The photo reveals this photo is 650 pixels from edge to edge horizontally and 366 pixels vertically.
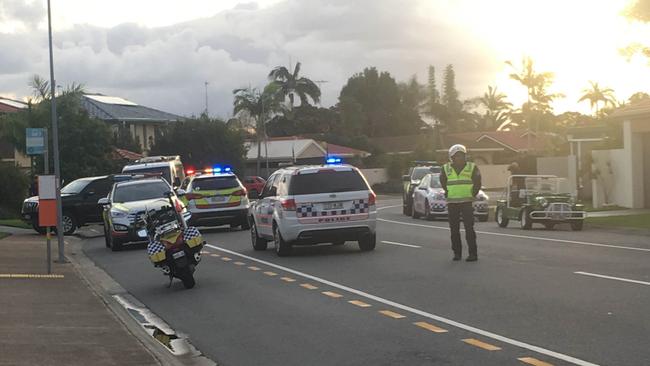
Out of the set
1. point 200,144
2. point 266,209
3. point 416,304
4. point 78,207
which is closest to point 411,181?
point 78,207

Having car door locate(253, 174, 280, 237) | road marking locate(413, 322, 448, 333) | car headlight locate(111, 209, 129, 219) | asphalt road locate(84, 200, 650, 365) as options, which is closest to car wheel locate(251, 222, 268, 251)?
car door locate(253, 174, 280, 237)

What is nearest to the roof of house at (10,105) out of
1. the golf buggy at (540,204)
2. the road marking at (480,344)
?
the golf buggy at (540,204)

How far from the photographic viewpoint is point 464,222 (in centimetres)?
1491

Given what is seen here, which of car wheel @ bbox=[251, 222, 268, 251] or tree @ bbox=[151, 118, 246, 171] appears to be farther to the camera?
tree @ bbox=[151, 118, 246, 171]

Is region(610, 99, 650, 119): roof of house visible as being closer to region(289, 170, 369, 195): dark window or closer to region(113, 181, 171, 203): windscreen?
region(289, 170, 369, 195): dark window

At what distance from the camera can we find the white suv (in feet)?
55.1

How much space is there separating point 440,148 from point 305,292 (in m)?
59.5

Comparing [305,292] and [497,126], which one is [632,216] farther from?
[497,126]

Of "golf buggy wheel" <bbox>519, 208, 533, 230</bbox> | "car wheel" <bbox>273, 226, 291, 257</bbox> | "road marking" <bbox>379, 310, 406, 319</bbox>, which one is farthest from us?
"golf buggy wheel" <bbox>519, 208, 533, 230</bbox>

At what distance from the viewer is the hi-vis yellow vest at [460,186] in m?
14.9

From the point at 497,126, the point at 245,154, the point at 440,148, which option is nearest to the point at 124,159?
the point at 245,154

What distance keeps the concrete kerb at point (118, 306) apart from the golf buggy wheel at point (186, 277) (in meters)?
0.79

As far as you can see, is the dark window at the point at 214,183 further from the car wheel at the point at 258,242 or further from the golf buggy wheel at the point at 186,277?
the golf buggy wheel at the point at 186,277

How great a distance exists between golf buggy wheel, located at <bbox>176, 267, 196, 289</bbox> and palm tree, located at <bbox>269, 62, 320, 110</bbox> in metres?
60.9
